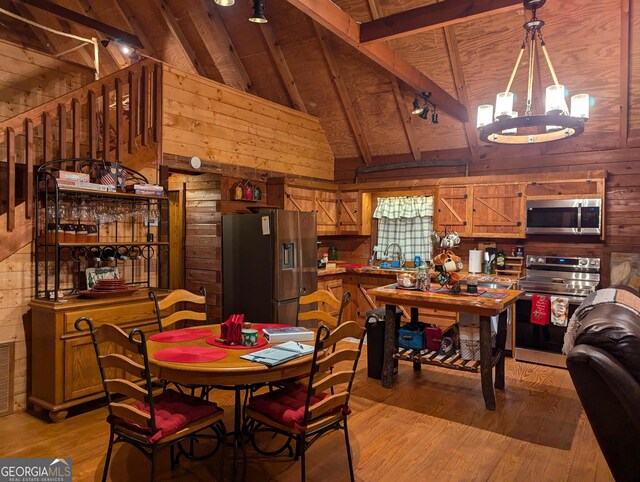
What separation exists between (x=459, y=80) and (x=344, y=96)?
5.20 feet

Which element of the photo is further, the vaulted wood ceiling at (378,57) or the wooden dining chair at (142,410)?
the vaulted wood ceiling at (378,57)

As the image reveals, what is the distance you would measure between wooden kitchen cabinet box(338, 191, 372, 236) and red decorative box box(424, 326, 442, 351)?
2914 mm

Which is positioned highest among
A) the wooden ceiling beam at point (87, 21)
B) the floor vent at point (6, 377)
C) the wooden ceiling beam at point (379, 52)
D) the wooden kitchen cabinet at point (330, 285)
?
the wooden ceiling beam at point (87, 21)

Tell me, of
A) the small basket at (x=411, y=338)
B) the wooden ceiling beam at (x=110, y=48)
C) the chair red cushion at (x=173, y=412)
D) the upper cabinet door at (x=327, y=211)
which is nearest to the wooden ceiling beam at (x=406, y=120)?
the upper cabinet door at (x=327, y=211)

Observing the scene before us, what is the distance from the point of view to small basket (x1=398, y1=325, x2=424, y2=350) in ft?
13.5

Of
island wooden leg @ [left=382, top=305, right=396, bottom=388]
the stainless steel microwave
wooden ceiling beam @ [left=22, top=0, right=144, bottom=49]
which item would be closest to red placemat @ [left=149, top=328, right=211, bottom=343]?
island wooden leg @ [left=382, top=305, right=396, bottom=388]

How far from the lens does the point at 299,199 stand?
6.20 meters

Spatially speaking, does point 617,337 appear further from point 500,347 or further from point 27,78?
point 27,78

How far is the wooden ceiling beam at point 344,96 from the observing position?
5.56 meters

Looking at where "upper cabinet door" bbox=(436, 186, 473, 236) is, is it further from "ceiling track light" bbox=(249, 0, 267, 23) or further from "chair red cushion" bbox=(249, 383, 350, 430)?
"chair red cushion" bbox=(249, 383, 350, 430)

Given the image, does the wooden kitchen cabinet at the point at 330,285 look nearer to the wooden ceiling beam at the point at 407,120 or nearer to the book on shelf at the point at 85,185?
the wooden ceiling beam at the point at 407,120

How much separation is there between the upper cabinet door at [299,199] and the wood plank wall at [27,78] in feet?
8.99

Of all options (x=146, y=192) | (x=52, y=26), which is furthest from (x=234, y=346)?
(x=52, y=26)

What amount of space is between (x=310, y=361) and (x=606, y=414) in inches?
54.7
